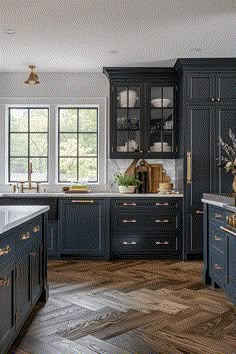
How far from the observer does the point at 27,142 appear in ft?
20.7

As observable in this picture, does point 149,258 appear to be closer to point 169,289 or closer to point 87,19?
point 169,289

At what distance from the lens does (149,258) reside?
5547 millimetres

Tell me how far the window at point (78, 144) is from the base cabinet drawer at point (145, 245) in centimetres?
118

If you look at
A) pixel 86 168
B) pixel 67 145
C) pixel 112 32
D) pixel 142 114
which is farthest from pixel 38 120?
pixel 112 32

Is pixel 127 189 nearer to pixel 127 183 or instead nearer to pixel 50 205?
pixel 127 183

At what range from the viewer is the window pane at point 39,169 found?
6.28m

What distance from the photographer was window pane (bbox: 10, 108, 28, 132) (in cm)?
630

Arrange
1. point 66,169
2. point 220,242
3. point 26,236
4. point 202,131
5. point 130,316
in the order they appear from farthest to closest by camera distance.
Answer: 1. point 66,169
2. point 202,131
3. point 220,242
4. point 130,316
5. point 26,236

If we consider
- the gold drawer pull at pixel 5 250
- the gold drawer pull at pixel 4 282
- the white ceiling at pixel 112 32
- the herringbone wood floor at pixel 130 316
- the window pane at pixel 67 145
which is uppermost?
the white ceiling at pixel 112 32

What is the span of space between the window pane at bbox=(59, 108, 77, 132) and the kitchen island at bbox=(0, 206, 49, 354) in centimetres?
290

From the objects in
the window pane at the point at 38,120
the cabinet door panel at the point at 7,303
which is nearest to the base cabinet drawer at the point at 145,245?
the window pane at the point at 38,120

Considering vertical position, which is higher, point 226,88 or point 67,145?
point 226,88

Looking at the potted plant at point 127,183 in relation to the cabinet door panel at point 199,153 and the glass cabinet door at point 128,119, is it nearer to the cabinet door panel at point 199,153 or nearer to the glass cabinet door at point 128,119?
the glass cabinet door at point 128,119

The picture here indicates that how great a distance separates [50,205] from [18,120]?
1.61 metres
